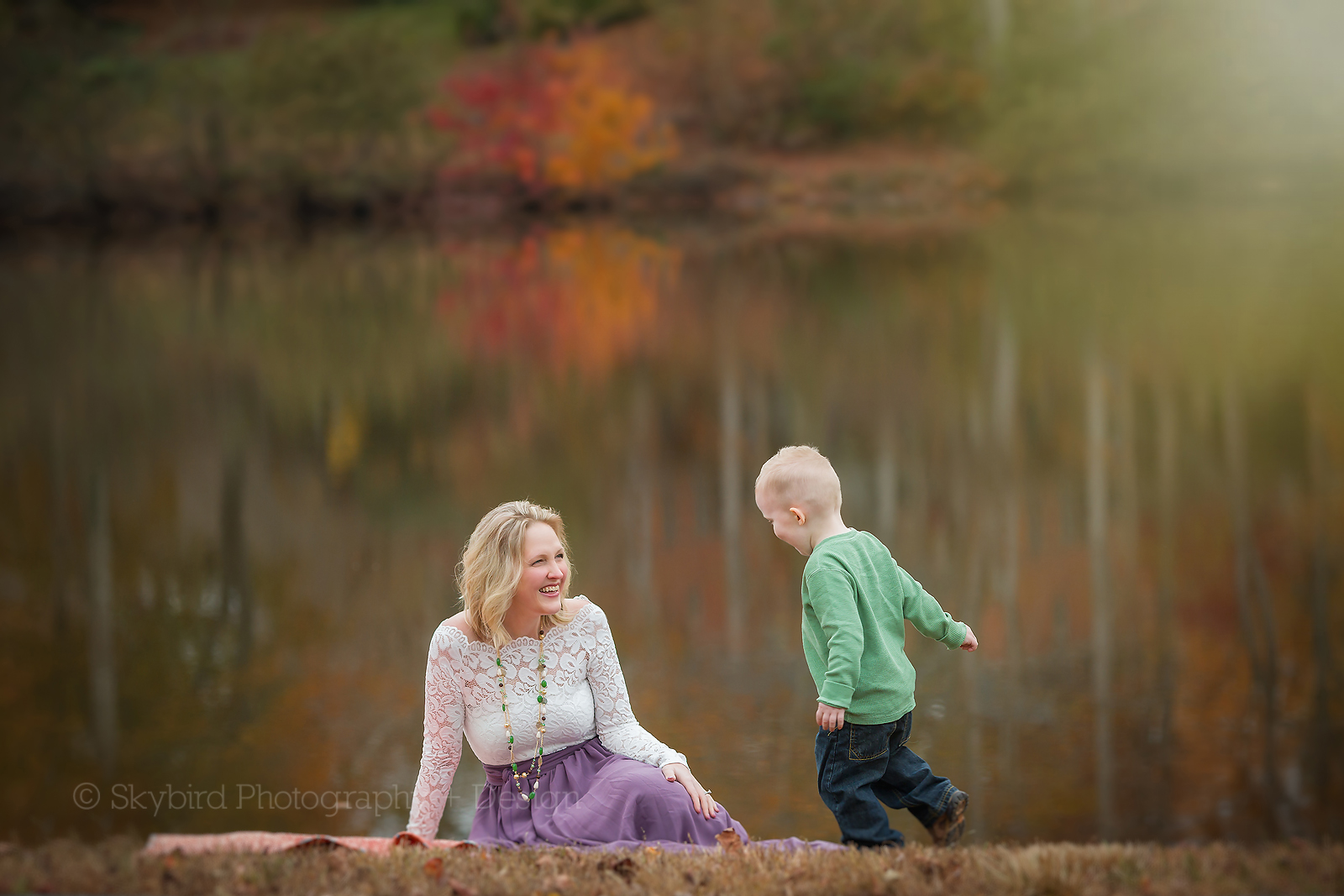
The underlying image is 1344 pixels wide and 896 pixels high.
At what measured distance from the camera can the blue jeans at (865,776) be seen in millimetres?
3508

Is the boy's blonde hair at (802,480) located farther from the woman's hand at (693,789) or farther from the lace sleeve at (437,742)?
the lace sleeve at (437,742)

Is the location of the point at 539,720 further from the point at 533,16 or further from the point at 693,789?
the point at 533,16

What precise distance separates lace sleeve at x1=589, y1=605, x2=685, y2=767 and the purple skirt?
40 millimetres

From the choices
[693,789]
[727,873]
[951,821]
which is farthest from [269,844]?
[951,821]

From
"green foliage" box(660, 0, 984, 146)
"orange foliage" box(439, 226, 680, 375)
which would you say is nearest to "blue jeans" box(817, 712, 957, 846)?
"orange foliage" box(439, 226, 680, 375)

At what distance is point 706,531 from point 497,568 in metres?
5.62

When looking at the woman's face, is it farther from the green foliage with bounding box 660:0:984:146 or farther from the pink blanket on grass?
the green foliage with bounding box 660:0:984:146

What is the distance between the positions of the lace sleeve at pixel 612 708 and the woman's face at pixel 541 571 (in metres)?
0.18

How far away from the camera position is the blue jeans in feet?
11.5

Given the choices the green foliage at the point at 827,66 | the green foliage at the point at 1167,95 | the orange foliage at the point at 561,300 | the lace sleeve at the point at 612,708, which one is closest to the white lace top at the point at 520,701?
the lace sleeve at the point at 612,708

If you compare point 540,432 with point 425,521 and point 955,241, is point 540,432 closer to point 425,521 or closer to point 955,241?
point 425,521

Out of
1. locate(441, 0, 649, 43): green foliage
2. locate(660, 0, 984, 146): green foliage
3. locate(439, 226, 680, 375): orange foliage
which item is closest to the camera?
locate(439, 226, 680, 375): orange foliage

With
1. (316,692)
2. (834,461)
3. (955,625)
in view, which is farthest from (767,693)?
(834,461)

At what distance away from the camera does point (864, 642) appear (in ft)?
11.2
